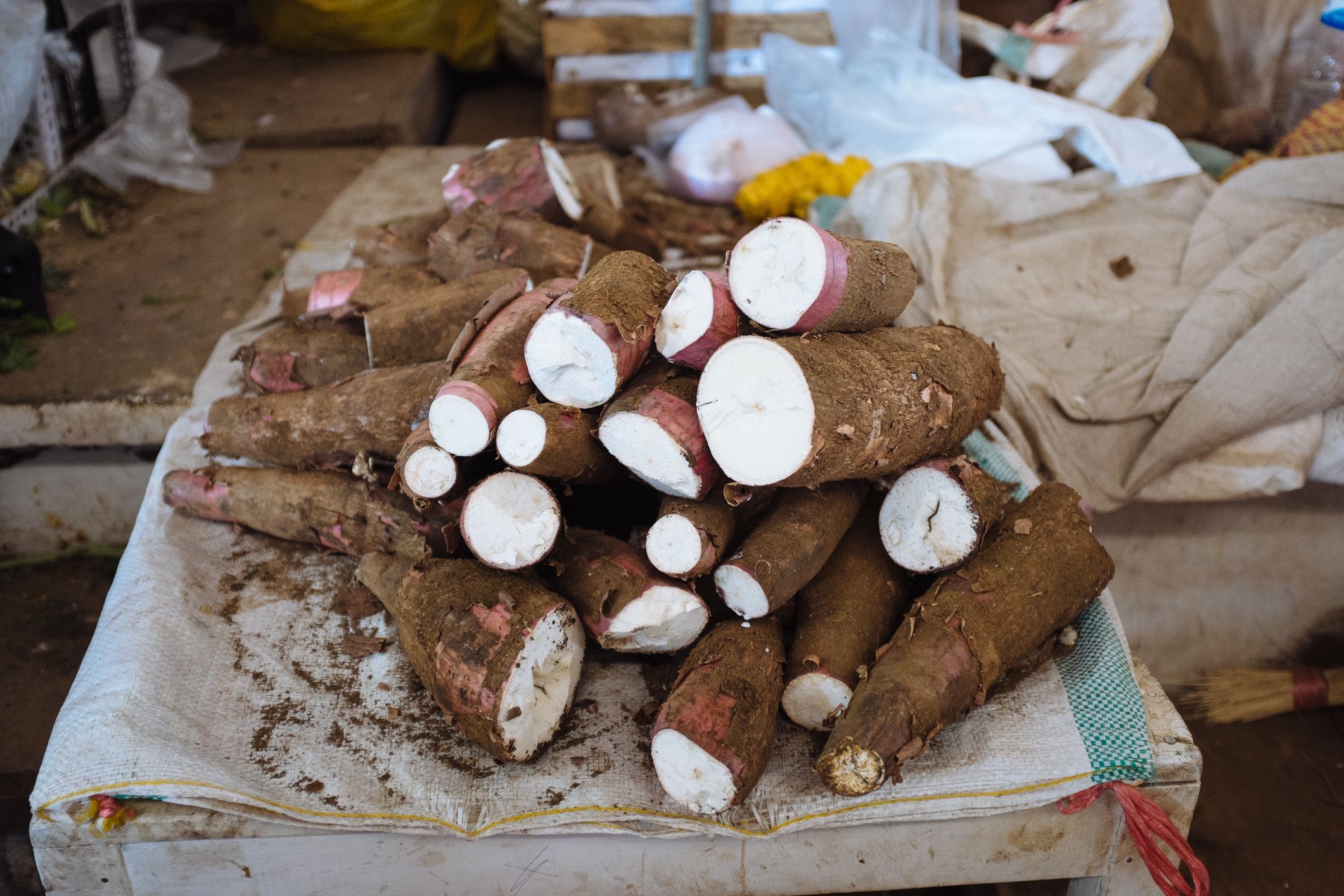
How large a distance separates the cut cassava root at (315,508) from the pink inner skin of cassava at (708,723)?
493mm

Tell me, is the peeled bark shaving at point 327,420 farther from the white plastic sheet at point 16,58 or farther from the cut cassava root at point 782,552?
the white plastic sheet at point 16,58

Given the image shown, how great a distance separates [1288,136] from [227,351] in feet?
9.67

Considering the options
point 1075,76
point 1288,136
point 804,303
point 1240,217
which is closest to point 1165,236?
point 1240,217

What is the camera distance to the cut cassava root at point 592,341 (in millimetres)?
1318

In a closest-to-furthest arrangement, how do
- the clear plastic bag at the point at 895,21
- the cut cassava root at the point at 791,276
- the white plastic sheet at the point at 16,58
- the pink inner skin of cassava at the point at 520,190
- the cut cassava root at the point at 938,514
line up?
the cut cassava root at the point at 791,276
the cut cassava root at the point at 938,514
the pink inner skin of cassava at the point at 520,190
the white plastic sheet at the point at 16,58
the clear plastic bag at the point at 895,21

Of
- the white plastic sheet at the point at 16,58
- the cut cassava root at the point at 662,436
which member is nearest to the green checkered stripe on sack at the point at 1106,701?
the cut cassava root at the point at 662,436

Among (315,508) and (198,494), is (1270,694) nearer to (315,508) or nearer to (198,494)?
(315,508)

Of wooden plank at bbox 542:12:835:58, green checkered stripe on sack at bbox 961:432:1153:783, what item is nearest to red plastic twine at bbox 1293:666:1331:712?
green checkered stripe on sack at bbox 961:432:1153:783

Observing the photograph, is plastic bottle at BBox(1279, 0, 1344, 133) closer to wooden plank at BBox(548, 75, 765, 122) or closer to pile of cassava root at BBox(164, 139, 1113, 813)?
wooden plank at BBox(548, 75, 765, 122)

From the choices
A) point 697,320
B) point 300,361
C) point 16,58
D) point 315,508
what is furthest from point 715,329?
point 16,58

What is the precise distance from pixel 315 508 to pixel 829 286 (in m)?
1.00

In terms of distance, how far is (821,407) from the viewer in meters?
1.24

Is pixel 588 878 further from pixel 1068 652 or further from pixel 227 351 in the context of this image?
pixel 227 351

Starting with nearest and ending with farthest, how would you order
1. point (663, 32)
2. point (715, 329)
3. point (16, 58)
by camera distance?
point (715, 329) → point (16, 58) → point (663, 32)
